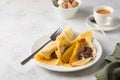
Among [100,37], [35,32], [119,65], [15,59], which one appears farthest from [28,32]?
[119,65]

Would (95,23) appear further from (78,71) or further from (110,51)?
(78,71)

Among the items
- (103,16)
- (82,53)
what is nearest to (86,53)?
(82,53)

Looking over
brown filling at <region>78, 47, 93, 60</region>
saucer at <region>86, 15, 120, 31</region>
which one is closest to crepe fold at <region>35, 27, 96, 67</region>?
brown filling at <region>78, 47, 93, 60</region>

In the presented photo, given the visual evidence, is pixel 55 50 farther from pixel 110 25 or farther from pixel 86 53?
pixel 110 25

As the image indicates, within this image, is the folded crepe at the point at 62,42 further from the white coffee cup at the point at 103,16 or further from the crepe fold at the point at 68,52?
the white coffee cup at the point at 103,16

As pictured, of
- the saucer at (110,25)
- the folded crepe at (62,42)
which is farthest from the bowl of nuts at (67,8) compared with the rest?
the folded crepe at (62,42)

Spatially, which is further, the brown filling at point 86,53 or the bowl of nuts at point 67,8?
the bowl of nuts at point 67,8

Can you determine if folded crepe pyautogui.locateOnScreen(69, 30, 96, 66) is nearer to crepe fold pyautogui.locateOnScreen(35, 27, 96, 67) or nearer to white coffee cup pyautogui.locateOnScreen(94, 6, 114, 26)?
crepe fold pyautogui.locateOnScreen(35, 27, 96, 67)
